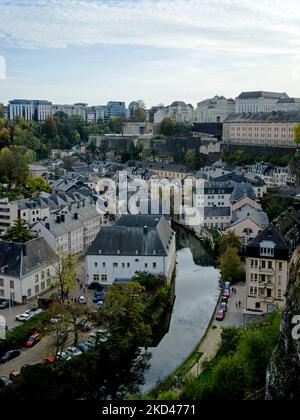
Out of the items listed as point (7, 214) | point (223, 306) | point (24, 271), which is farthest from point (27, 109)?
point (223, 306)

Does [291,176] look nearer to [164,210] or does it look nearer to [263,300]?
[164,210]

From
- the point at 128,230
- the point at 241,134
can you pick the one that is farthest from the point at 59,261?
the point at 241,134

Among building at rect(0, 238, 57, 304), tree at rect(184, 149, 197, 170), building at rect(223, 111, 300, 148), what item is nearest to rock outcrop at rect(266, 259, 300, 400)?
building at rect(0, 238, 57, 304)

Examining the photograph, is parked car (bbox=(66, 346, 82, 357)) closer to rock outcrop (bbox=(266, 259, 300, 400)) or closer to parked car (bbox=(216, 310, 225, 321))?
parked car (bbox=(216, 310, 225, 321))

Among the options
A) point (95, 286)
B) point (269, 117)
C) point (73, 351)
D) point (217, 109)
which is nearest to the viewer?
point (73, 351)

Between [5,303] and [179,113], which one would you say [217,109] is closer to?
[179,113]

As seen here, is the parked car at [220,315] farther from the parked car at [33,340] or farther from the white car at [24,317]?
the white car at [24,317]
